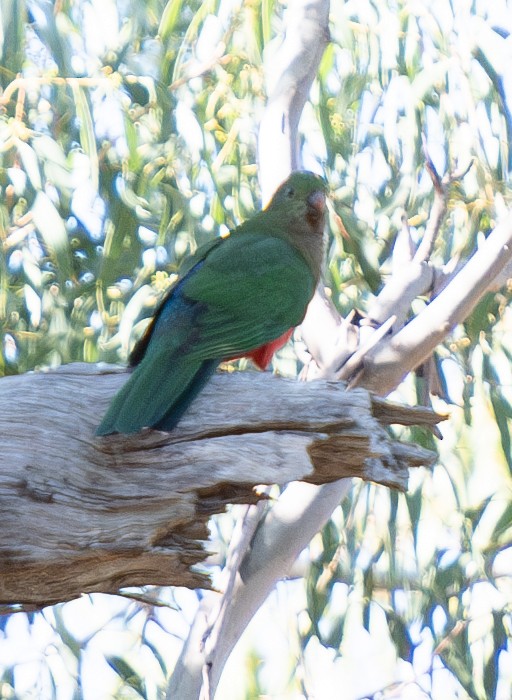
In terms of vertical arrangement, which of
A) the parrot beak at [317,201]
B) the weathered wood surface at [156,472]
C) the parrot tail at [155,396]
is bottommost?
the weathered wood surface at [156,472]

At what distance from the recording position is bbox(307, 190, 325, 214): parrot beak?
10.8ft

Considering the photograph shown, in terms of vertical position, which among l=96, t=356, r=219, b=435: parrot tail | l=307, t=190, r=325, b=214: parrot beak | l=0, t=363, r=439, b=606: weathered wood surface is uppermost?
l=307, t=190, r=325, b=214: parrot beak

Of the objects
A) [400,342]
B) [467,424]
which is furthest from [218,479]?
[467,424]

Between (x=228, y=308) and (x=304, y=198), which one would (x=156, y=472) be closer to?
(x=228, y=308)

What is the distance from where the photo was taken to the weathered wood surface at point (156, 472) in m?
2.22

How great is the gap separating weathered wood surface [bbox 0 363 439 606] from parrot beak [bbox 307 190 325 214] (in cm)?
102

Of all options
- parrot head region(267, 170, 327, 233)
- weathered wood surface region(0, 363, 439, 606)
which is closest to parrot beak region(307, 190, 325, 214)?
parrot head region(267, 170, 327, 233)

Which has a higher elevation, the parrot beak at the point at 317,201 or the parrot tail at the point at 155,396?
the parrot beak at the point at 317,201

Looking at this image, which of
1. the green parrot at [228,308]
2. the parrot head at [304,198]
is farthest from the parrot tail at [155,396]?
the parrot head at [304,198]

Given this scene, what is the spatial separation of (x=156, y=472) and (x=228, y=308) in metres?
0.48

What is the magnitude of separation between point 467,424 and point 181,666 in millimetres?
1341

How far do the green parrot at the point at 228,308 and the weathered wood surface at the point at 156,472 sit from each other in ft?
0.26

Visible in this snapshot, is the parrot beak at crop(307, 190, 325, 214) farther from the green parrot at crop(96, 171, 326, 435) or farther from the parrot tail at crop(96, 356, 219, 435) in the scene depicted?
the parrot tail at crop(96, 356, 219, 435)

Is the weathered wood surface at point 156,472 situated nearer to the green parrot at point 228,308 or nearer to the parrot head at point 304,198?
the green parrot at point 228,308
